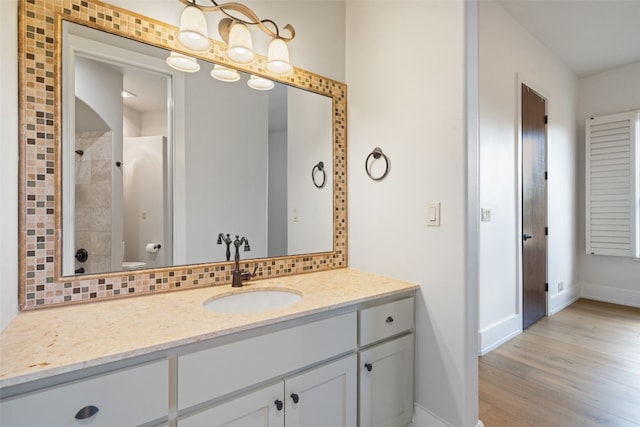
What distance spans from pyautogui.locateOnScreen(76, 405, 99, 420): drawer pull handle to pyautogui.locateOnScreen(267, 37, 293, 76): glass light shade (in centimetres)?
162

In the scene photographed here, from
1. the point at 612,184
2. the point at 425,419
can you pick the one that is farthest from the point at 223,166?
the point at 612,184

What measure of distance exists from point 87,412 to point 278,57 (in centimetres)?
166

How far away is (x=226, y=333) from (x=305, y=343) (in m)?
0.34

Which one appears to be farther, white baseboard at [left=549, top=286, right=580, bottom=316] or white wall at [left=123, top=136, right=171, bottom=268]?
white baseboard at [left=549, top=286, right=580, bottom=316]

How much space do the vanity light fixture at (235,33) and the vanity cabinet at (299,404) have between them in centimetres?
151

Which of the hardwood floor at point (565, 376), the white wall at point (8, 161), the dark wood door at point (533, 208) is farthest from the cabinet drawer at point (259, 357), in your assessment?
the dark wood door at point (533, 208)

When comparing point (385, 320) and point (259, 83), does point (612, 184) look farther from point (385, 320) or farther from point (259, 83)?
point (259, 83)

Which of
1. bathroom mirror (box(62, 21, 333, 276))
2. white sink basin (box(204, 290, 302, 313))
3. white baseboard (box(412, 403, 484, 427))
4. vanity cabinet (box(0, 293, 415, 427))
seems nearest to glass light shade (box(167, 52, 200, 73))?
bathroom mirror (box(62, 21, 333, 276))

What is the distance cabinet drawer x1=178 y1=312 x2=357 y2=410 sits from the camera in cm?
94

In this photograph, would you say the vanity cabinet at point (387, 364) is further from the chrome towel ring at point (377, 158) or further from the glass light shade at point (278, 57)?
the glass light shade at point (278, 57)

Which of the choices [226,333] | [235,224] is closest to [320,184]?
[235,224]

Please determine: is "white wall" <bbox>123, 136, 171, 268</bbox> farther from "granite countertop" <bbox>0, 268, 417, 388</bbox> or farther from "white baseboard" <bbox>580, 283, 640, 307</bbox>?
"white baseboard" <bbox>580, 283, 640, 307</bbox>

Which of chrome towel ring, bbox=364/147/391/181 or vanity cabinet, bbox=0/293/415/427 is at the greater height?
chrome towel ring, bbox=364/147/391/181

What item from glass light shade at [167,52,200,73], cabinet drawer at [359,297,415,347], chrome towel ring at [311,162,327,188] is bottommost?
cabinet drawer at [359,297,415,347]
